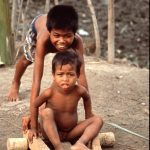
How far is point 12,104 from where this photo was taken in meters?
4.90

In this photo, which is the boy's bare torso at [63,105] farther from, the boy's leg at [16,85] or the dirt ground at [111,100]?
the boy's leg at [16,85]

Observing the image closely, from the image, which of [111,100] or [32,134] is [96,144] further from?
[111,100]

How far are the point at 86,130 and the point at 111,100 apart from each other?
5.46 ft

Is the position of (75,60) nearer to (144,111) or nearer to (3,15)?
(144,111)

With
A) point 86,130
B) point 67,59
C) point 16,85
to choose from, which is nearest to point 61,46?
point 67,59

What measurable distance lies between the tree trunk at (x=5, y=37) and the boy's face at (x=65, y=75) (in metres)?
2.57

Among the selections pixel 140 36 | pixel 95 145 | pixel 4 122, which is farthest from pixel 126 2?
pixel 95 145

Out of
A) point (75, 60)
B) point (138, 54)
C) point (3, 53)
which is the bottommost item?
point (138, 54)

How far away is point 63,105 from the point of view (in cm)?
371

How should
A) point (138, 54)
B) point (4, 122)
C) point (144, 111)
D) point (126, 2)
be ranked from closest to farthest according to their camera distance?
1. point (4, 122)
2. point (144, 111)
3. point (138, 54)
4. point (126, 2)

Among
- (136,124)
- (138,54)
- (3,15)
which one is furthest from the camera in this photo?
(138,54)

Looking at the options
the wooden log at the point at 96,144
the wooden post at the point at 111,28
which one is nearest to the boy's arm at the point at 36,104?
the wooden log at the point at 96,144

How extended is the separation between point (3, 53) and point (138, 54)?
2.94 metres

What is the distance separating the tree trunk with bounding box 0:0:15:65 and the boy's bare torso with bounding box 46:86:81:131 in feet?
8.08
